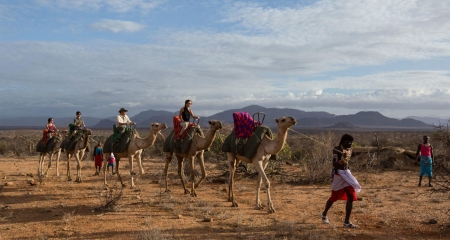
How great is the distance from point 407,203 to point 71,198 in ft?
33.4

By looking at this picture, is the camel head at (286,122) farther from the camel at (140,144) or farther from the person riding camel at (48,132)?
the person riding camel at (48,132)

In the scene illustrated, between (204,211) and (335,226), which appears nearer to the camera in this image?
(335,226)

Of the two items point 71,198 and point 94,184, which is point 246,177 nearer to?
point 94,184

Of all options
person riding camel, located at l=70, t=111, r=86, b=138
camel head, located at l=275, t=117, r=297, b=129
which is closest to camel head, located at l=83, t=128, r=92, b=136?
person riding camel, located at l=70, t=111, r=86, b=138

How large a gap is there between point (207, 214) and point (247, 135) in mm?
2495

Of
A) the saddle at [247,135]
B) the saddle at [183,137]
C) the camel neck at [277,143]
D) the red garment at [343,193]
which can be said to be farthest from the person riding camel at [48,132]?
the red garment at [343,193]

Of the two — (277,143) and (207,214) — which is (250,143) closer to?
(277,143)

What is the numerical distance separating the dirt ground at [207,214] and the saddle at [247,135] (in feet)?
5.23

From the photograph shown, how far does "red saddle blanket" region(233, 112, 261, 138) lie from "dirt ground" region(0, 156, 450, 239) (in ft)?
6.76

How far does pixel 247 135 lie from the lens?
11156 mm

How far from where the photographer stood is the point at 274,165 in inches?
714

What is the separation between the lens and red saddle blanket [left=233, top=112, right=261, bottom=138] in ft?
36.7

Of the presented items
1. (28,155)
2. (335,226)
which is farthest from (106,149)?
→ (28,155)

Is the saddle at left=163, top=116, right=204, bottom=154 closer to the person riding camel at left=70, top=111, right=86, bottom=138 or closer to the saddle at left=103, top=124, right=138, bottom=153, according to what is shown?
the saddle at left=103, top=124, right=138, bottom=153
